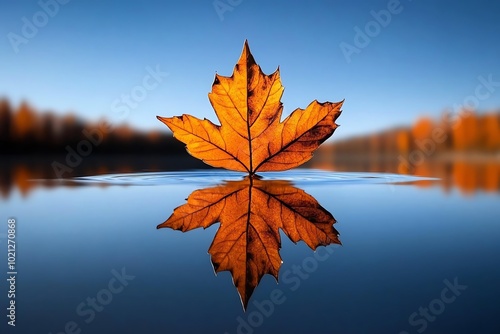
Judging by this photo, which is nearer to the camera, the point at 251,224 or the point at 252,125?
the point at 251,224

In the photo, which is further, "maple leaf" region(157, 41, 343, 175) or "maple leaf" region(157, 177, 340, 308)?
"maple leaf" region(157, 41, 343, 175)

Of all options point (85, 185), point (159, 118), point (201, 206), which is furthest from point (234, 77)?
point (85, 185)

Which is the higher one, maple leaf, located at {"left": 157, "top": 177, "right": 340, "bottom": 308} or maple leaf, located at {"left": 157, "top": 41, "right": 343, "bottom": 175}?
maple leaf, located at {"left": 157, "top": 41, "right": 343, "bottom": 175}

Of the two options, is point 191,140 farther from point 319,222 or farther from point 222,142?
point 319,222

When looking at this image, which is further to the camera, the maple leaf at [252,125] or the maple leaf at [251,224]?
the maple leaf at [252,125]

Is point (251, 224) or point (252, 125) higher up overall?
point (252, 125)
